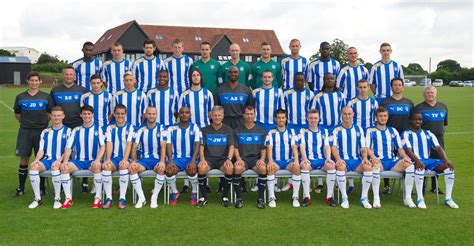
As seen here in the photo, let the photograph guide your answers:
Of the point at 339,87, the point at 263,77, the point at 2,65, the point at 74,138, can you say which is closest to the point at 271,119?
the point at 263,77

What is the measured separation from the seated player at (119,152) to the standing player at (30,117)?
43.3 inches

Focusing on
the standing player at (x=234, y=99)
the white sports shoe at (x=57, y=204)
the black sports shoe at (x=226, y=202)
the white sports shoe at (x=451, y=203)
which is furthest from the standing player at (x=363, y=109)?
the white sports shoe at (x=57, y=204)

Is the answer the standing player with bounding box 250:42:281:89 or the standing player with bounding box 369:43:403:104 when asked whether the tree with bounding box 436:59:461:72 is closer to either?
the standing player with bounding box 369:43:403:104

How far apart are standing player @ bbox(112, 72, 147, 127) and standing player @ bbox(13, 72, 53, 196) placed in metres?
1.00

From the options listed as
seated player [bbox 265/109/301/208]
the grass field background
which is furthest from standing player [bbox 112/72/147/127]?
seated player [bbox 265/109/301/208]

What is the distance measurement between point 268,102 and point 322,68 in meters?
1.17

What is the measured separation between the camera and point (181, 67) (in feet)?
23.6

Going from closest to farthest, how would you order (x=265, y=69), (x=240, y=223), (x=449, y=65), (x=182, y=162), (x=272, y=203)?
(x=240, y=223), (x=272, y=203), (x=182, y=162), (x=265, y=69), (x=449, y=65)

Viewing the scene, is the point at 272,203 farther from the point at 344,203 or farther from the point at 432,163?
the point at 432,163

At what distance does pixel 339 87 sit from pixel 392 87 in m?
0.88

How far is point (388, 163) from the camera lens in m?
6.15

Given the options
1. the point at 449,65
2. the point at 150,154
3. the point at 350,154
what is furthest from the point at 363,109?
the point at 449,65

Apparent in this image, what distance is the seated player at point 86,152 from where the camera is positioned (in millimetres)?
5855

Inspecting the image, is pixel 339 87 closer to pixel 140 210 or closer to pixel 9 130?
pixel 140 210
